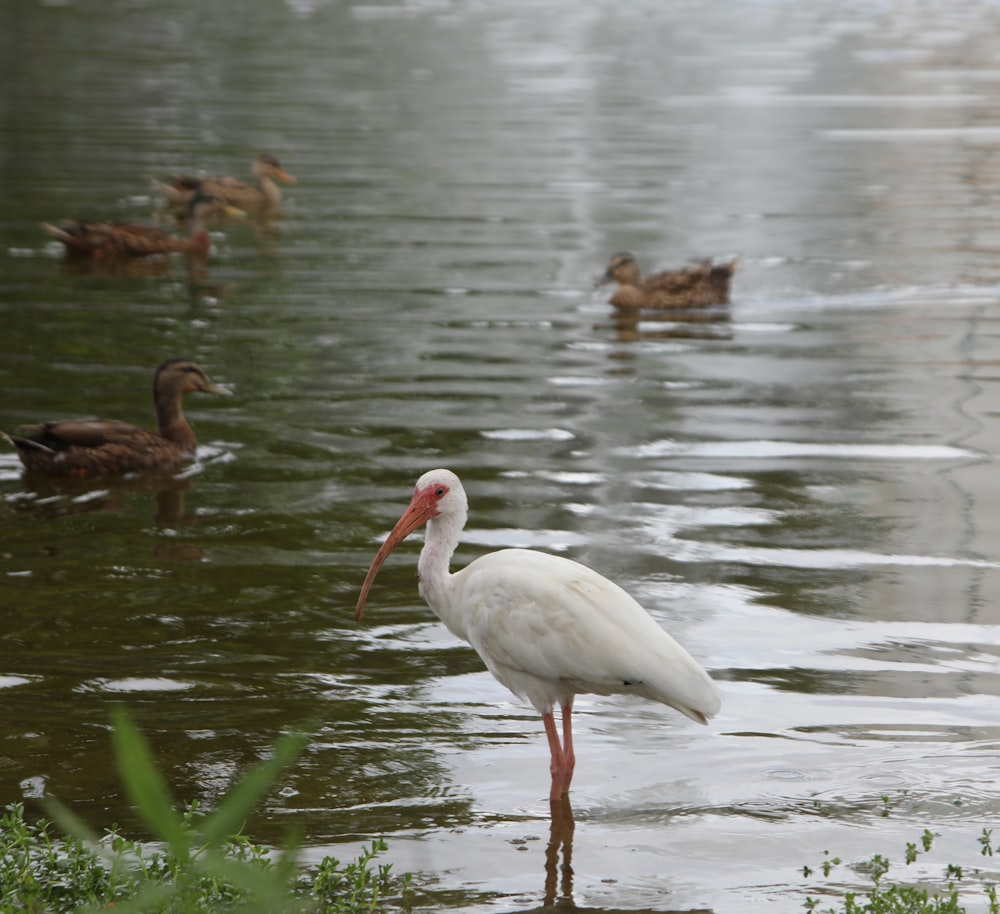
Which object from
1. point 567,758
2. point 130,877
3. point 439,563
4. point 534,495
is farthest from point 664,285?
point 130,877

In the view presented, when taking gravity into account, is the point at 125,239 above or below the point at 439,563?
above

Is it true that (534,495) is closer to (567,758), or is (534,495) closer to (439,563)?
(439,563)

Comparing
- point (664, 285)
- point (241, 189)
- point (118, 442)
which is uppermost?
point (241, 189)

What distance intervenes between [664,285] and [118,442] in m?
7.22

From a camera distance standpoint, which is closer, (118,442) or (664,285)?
(118,442)

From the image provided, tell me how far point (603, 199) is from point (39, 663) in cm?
1678

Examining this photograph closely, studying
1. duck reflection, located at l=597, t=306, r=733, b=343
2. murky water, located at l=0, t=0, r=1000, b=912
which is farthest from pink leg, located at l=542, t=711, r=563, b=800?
duck reflection, located at l=597, t=306, r=733, b=343

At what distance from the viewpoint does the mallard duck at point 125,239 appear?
62.7ft

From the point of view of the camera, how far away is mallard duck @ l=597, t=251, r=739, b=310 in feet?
55.1

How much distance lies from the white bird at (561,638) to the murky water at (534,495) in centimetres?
51

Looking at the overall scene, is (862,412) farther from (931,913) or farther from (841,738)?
(931,913)

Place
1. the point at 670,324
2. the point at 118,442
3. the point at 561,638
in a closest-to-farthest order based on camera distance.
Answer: the point at 561,638
the point at 118,442
the point at 670,324

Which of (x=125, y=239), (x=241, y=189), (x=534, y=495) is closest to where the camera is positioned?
(x=534, y=495)

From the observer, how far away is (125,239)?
63.3 feet
